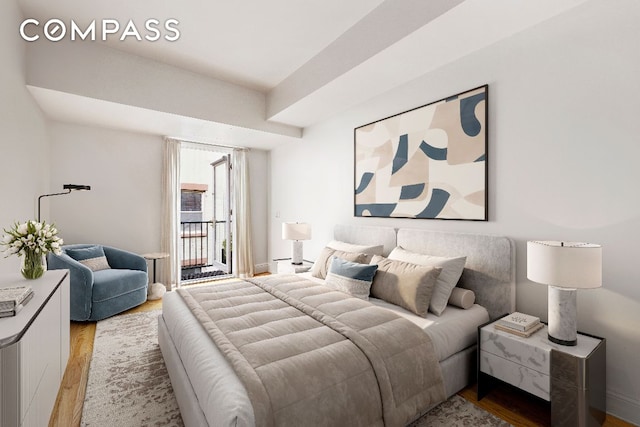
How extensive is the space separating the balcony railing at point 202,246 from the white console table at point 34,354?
4.30 meters

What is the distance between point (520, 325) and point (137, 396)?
261 cm

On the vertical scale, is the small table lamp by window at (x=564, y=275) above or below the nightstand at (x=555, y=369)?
above

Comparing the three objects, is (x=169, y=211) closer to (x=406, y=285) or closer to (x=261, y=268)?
(x=261, y=268)

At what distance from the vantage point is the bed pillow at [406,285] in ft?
7.44

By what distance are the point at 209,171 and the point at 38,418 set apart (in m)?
6.09

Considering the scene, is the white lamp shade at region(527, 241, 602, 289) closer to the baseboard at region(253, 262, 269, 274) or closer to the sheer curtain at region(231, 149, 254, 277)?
the sheer curtain at region(231, 149, 254, 277)

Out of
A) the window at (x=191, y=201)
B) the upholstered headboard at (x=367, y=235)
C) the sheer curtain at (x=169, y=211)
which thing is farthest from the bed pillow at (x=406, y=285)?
the window at (x=191, y=201)

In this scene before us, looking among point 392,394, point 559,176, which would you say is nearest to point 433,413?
point 392,394

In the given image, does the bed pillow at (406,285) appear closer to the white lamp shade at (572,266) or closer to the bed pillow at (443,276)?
the bed pillow at (443,276)

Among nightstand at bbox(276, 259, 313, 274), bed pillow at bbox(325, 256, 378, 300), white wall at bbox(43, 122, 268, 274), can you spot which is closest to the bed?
bed pillow at bbox(325, 256, 378, 300)

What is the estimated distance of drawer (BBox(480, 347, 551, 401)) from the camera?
1.77 metres

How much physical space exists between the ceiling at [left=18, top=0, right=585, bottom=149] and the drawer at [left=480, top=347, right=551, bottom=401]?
2.35 meters

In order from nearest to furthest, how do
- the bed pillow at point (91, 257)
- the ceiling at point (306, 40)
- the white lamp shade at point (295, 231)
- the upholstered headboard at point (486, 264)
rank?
the ceiling at point (306, 40) → the upholstered headboard at point (486, 264) → the bed pillow at point (91, 257) → the white lamp shade at point (295, 231)

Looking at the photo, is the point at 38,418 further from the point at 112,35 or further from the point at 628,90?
the point at 628,90
